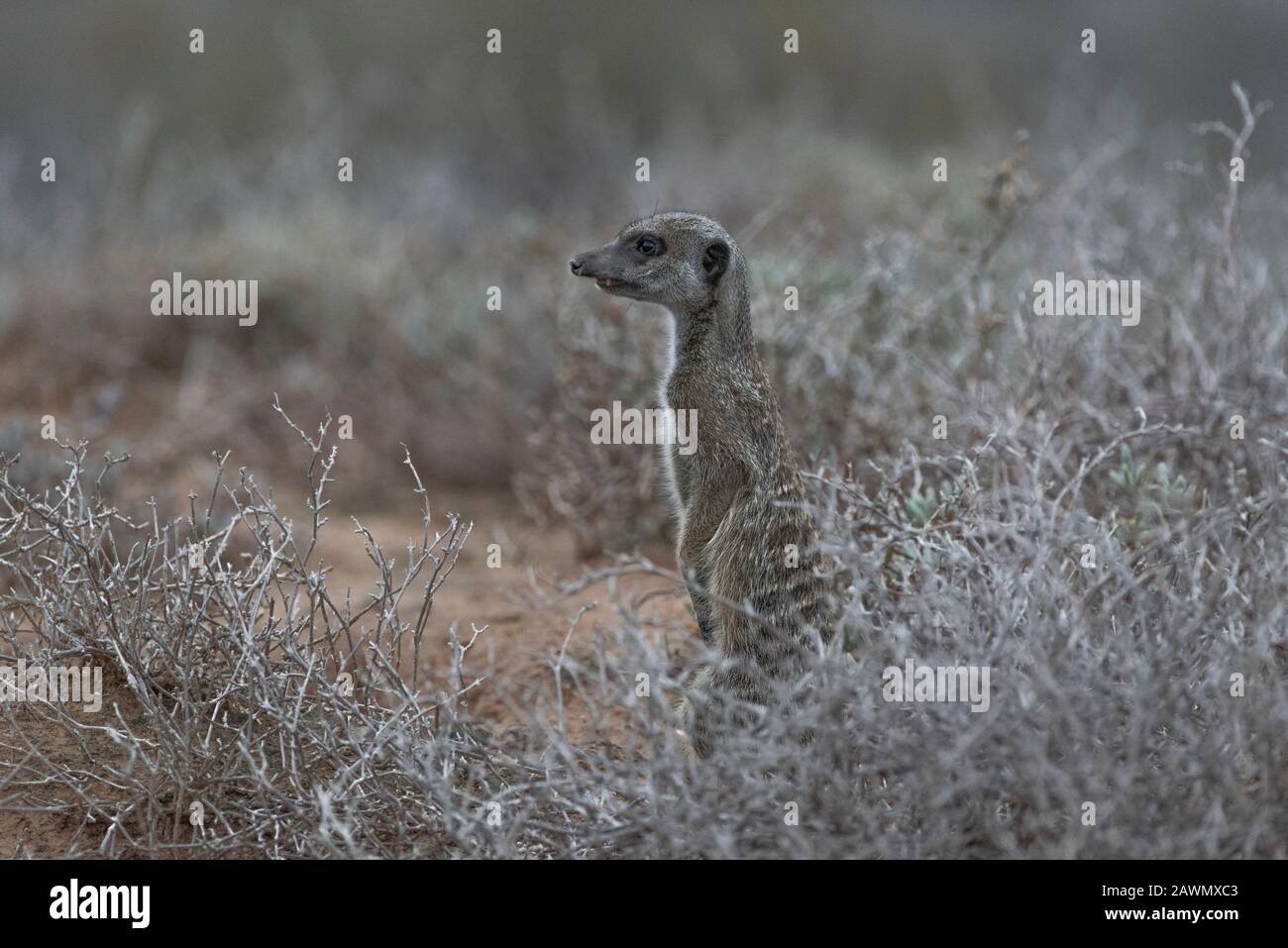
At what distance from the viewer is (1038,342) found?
4.82 metres

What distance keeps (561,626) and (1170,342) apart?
2517 millimetres

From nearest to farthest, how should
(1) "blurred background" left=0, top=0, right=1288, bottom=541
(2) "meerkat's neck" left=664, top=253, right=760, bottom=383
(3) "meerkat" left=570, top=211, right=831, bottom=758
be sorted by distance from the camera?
1. (3) "meerkat" left=570, top=211, right=831, bottom=758
2. (2) "meerkat's neck" left=664, top=253, right=760, bottom=383
3. (1) "blurred background" left=0, top=0, right=1288, bottom=541

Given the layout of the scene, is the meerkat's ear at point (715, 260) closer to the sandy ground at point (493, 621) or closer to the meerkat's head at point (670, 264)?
the meerkat's head at point (670, 264)

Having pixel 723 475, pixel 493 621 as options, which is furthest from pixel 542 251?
pixel 723 475

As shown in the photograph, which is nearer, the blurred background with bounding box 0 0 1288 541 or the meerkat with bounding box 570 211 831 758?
the meerkat with bounding box 570 211 831 758

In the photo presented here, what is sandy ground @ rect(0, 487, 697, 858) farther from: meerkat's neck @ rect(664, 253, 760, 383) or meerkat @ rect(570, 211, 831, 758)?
meerkat's neck @ rect(664, 253, 760, 383)

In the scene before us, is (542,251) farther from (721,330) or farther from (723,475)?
(723,475)

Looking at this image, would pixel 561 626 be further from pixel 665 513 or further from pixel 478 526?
pixel 478 526

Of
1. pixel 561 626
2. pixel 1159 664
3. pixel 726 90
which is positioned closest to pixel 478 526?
pixel 561 626

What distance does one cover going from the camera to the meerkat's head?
13.9 ft

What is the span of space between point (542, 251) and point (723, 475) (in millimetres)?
3017

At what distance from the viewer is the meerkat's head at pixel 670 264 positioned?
4250mm

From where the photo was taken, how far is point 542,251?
673 cm

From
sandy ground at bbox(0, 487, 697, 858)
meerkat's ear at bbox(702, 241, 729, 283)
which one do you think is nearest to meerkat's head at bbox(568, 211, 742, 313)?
meerkat's ear at bbox(702, 241, 729, 283)
